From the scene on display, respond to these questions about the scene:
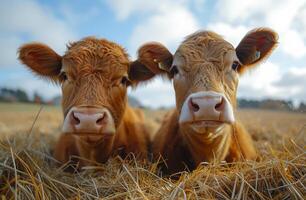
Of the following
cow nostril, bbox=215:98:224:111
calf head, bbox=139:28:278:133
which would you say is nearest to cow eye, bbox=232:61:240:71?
calf head, bbox=139:28:278:133

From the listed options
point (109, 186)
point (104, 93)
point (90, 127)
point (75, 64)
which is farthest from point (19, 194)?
point (75, 64)

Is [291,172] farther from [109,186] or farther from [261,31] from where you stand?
[261,31]

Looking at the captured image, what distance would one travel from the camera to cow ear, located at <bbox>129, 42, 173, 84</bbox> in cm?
503

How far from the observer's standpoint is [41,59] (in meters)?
5.24

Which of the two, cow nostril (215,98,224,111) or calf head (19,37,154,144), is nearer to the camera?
cow nostril (215,98,224,111)

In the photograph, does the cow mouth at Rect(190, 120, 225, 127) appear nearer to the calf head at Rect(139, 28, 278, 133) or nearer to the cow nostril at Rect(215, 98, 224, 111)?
the calf head at Rect(139, 28, 278, 133)

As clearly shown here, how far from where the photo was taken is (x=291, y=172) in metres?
2.85

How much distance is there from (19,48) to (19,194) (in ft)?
9.18

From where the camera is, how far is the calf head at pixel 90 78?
397cm

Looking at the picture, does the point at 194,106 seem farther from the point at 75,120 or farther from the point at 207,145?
the point at 75,120

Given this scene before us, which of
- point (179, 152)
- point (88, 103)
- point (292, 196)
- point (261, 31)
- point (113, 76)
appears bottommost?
point (179, 152)

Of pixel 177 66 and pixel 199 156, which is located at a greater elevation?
pixel 177 66

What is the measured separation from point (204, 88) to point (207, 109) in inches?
14.6

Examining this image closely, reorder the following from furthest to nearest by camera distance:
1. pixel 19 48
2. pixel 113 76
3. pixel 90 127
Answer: pixel 19 48, pixel 113 76, pixel 90 127
